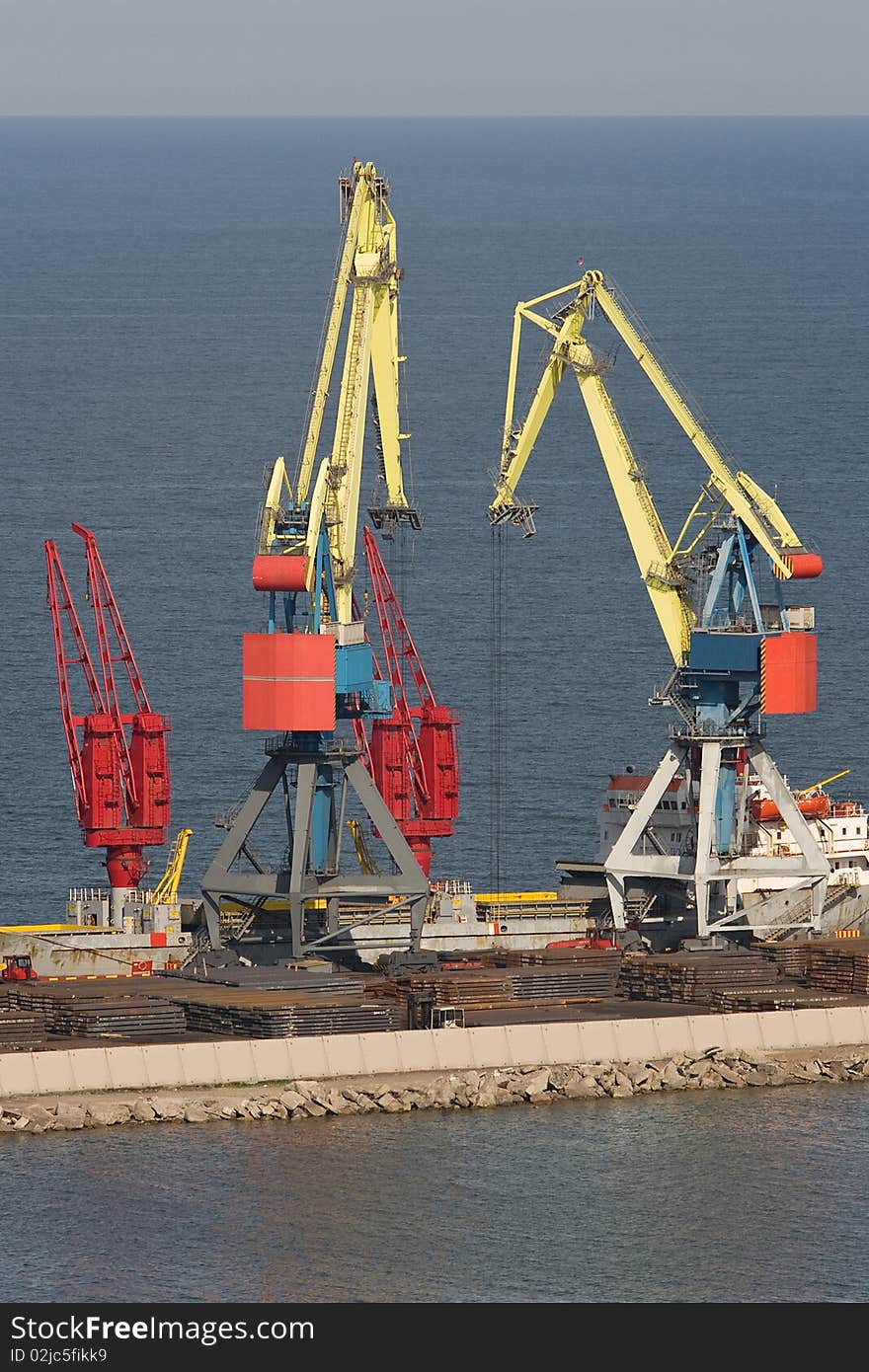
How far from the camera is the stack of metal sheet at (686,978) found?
315 feet

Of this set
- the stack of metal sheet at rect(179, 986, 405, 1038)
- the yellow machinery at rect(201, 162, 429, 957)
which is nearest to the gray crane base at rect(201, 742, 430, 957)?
the yellow machinery at rect(201, 162, 429, 957)

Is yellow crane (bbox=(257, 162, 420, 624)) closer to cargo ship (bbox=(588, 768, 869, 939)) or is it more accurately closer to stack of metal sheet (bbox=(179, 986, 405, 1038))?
cargo ship (bbox=(588, 768, 869, 939))

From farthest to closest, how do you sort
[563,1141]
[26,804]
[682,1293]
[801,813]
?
[26,804]
[801,813]
[563,1141]
[682,1293]

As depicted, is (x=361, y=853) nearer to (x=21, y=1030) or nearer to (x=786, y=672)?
(x=786, y=672)

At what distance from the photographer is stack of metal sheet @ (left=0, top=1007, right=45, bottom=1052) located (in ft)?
289

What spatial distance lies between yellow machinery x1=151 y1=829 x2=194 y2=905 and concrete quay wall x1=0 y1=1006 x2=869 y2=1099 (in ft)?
46.8

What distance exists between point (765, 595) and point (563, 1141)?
66.4 meters

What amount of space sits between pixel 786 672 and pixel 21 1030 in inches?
937

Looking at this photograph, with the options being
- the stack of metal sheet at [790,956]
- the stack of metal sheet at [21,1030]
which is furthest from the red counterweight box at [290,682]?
the stack of metal sheet at [790,956]

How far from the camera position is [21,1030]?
88.6m

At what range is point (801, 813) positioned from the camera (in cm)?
10606

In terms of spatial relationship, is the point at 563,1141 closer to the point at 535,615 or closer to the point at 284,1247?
the point at 284,1247

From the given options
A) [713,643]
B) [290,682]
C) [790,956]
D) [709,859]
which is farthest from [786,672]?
[290,682]

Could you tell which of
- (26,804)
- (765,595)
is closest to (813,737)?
(765,595)
